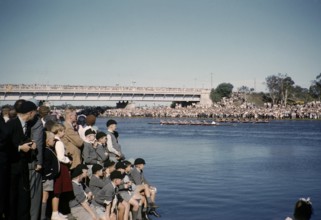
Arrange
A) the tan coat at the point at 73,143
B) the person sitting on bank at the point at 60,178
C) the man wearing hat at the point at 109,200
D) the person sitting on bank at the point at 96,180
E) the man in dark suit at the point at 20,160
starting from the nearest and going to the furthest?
the man in dark suit at the point at 20,160 → the person sitting on bank at the point at 60,178 → the man wearing hat at the point at 109,200 → the person sitting on bank at the point at 96,180 → the tan coat at the point at 73,143

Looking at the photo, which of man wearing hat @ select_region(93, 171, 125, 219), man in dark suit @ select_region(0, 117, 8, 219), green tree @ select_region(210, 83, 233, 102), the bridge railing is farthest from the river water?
green tree @ select_region(210, 83, 233, 102)

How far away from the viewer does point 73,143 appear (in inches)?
404

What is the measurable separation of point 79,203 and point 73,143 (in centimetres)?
172

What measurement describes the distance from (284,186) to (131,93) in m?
101

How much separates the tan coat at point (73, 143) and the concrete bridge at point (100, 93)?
89.1m

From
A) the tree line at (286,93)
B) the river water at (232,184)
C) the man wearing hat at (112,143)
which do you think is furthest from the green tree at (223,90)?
the man wearing hat at (112,143)

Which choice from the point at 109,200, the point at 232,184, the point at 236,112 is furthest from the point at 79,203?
the point at 236,112

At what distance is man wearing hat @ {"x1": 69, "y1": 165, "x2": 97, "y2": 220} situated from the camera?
357 inches

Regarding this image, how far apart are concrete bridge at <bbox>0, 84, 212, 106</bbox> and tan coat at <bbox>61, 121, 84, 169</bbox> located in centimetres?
8910

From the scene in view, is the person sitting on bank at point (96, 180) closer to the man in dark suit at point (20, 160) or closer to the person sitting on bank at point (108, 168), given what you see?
the person sitting on bank at point (108, 168)

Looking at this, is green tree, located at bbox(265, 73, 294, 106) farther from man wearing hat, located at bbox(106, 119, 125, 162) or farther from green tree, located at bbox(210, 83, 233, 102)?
man wearing hat, located at bbox(106, 119, 125, 162)

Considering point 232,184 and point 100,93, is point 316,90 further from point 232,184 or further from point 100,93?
point 232,184

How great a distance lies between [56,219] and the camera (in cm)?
870

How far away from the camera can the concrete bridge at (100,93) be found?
332 ft
